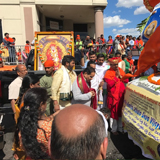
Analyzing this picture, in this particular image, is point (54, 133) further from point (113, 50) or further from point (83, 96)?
point (113, 50)

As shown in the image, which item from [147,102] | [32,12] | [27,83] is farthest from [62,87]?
[32,12]

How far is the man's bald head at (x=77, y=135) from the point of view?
791 mm

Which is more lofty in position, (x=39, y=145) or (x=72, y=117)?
(x=72, y=117)

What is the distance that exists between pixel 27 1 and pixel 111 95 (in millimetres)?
11557

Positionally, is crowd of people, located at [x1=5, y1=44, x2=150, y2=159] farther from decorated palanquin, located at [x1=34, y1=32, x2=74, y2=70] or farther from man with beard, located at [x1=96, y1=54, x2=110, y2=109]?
decorated palanquin, located at [x1=34, y1=32, x2=74, y2=70]

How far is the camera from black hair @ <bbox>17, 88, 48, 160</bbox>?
4.56 feet

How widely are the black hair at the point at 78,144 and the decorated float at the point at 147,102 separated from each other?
1.41 m

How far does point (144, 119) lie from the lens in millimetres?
2260

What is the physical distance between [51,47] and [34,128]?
13.8 ft

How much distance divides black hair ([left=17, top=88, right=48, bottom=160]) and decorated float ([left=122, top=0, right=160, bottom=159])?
1.35 meters

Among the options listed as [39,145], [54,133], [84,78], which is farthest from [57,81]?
[54,133]

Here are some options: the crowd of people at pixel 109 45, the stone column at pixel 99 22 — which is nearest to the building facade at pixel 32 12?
the stone column at pixel 99 22

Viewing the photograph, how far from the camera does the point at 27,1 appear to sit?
12164 millimetres

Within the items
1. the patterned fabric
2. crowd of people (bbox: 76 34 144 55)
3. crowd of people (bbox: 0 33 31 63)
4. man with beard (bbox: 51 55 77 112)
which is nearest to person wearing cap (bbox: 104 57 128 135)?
man with beard (bbox: 51 55 77 112)
